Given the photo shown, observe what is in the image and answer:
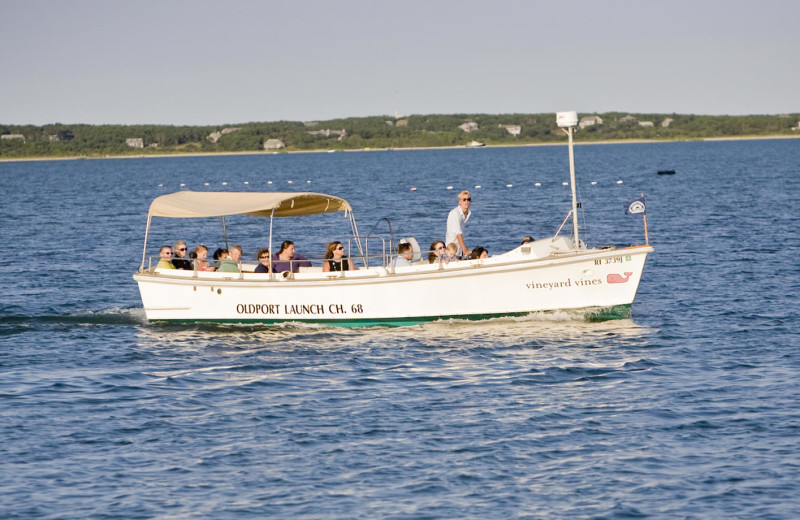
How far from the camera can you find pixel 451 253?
1956cm

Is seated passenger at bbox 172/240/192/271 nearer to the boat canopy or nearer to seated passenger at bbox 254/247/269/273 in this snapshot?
the boat canopy

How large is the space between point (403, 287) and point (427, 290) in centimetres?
44

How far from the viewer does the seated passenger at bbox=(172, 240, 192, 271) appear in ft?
68.5

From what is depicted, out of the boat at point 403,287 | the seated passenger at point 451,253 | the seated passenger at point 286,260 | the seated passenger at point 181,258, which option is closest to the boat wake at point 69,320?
the seated passenger at point 181,258

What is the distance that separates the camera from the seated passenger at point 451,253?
19.5m

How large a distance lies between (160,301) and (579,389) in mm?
9100

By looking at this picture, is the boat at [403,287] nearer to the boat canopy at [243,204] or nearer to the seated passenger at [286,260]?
the boat canopy at [243,204]

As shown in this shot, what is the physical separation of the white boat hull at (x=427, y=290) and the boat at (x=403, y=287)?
2 centimetres

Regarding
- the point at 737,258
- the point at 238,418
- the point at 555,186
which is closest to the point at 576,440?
the point at 238,418

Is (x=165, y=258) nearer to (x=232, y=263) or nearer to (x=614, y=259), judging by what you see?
(x=232, y=263)

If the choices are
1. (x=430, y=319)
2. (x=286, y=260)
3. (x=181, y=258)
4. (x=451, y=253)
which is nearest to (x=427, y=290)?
(x=430, y=319)

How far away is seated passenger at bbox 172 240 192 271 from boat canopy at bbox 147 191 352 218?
1.92ft

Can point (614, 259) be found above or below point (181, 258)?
below

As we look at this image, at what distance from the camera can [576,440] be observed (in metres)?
13.5
